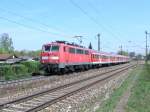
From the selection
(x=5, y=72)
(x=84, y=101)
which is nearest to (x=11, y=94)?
(x=84, y=101)

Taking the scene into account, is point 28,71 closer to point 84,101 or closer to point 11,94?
point 11,94

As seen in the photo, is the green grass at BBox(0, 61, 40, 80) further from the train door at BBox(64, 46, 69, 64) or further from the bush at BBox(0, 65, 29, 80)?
the train door at BBox(64, 46, 69, 64)

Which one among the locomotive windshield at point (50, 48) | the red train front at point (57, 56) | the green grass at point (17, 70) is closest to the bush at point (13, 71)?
the green grass at point (17, 70)

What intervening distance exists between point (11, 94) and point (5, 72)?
49.3 feet

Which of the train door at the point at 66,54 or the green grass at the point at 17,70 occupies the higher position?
the train door at the point at 66,54

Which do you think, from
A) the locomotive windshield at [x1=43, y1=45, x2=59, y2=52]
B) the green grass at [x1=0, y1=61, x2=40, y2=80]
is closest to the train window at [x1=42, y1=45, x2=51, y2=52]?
the locomotive windshield at [x1=43, y1=45, x2=59, y2=52]

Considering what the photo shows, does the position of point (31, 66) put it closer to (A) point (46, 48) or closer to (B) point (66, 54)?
(A) point (46, 48)

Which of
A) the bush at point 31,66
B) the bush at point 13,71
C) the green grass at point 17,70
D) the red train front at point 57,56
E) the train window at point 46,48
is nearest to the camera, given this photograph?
the green grass at point 17,70

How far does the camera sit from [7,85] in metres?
24.4

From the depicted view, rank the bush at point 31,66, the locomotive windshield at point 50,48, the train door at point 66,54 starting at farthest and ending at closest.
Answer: the bush at point 31,66, the train door at point 66,54, the locomotive windshield at point 50,48

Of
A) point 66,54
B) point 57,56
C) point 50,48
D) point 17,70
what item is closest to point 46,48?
point 50,48

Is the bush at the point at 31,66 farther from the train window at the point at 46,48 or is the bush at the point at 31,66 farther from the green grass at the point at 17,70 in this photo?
the train window at the point at 46,48

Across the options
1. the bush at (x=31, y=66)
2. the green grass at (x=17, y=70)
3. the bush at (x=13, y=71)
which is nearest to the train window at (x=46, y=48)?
the green grass at (x=17, y=70)

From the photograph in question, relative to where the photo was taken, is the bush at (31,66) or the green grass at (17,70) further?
the bush at (31,66)
